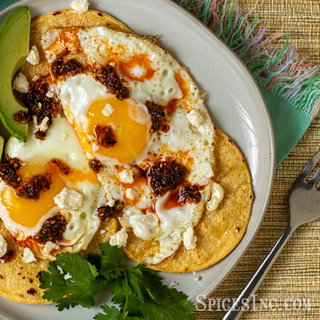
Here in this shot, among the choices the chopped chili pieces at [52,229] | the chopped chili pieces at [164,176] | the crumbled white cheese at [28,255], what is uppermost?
the chopped chili pieces at [164,176]

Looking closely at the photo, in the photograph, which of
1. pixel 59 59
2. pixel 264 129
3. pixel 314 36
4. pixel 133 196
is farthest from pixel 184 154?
pixel 314 36

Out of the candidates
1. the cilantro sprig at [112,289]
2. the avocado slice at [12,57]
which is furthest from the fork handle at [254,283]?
the avocado slice at [12,57]

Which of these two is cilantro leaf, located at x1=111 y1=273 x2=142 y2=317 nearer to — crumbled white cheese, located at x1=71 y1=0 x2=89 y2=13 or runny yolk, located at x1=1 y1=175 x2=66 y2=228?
runny yolk, located at x1=1 y1=175 x2=66 y2=228

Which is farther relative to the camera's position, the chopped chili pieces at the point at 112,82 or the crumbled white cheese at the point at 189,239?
the crumbled white cheese at the point at 189,239

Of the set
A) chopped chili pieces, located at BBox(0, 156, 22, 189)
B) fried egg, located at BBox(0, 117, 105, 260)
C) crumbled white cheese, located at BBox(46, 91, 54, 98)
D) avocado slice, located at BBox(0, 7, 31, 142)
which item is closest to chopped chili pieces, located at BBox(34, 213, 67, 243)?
fried egg, located at BBox(0, 117, 105, 260)

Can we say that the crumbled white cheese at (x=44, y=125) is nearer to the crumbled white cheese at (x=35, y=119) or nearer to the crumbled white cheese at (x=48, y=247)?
the crumbled white cheese at (x=35, y=119)

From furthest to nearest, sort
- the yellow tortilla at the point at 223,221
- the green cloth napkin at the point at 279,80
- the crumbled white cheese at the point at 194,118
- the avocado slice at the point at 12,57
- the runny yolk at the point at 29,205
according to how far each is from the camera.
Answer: the green cloth napkin at the point at 279,80, the yellow tortilla at the point at 223,221, the crumbled white cheese at the point at 194,118, the runny yolk at the point at 29,205, the avocado slice at the point at 12,57

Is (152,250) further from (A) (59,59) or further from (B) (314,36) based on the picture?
(B) (314,36)
